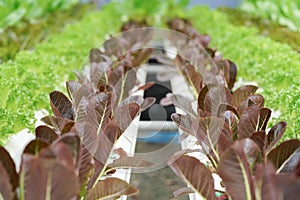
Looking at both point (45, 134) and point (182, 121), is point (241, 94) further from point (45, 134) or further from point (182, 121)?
point (45, 134)

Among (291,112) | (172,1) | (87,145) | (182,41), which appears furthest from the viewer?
(172,1)

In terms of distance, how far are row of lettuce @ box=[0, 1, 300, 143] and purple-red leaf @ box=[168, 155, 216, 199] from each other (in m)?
0.60

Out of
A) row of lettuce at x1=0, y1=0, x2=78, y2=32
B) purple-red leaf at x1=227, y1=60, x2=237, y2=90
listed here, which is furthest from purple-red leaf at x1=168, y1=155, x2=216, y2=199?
row of lettuce at x1=0, y1=0, x2=78, y2=32

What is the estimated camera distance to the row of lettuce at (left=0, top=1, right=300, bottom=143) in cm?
167

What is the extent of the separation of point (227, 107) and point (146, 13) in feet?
16.1

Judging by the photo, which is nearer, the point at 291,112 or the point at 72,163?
the point at 72,163

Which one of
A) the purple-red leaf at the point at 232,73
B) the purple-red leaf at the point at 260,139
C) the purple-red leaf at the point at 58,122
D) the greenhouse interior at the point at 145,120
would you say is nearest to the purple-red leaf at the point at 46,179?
the greenhouse interior at the point at 145,120

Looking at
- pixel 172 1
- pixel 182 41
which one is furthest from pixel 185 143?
pixel 172 1

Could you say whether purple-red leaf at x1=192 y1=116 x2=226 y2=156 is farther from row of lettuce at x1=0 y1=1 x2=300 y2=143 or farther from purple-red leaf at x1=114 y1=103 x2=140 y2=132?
row of lettuce at x1=0 y1=1 x2=300 y2=143

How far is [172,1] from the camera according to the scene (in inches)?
261

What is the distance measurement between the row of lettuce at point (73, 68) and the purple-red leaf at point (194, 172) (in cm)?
60

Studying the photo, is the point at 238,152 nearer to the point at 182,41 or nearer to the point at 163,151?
the point at 163,151

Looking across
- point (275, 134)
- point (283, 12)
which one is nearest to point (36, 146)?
point (275, 134)

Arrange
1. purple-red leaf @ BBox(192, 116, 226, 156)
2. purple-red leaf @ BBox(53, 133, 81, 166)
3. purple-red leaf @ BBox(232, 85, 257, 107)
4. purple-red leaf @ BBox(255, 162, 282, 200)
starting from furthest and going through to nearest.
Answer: purple-red leaf @ BBox(232, 85, 257, 107), purple-red leaf @ BBox(192, 116, 226, 156), purple-red leaf @ BBox(53, 133, 81, 166), purple-red leaf @ BBox(255, 162, 282, 200)
